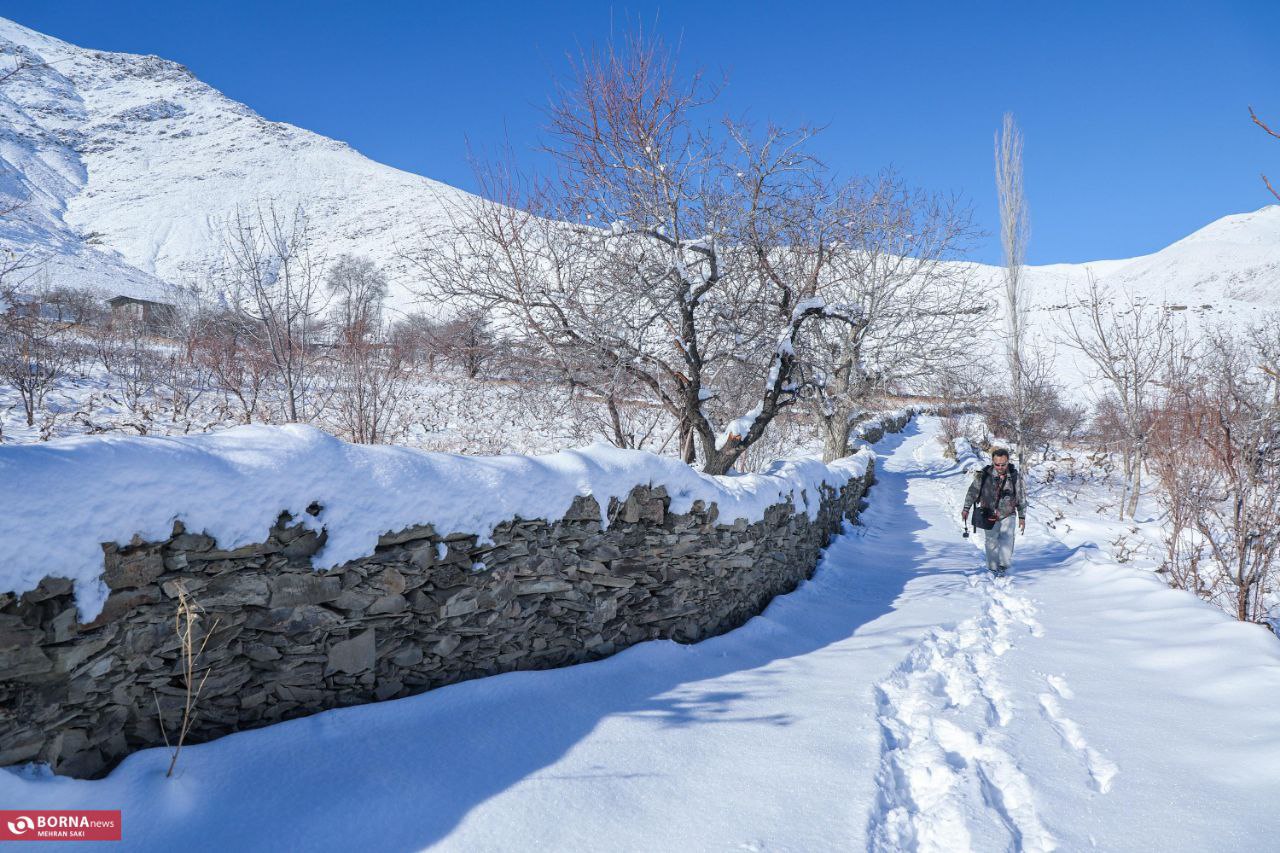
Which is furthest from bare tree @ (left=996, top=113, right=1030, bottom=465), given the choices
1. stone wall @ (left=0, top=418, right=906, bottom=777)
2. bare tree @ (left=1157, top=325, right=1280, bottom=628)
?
stone wall @ (left=0, top=418, right=906, bottom=777)

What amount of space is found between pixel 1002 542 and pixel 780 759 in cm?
602

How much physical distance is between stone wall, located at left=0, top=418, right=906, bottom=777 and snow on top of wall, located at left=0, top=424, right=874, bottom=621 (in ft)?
0.24

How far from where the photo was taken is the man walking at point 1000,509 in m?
7.36

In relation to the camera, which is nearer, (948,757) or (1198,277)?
(948,757)

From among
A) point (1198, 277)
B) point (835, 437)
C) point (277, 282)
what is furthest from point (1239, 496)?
point (1198, 277)

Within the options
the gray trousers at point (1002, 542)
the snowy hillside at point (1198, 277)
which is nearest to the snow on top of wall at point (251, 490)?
the gray trousers at point (1002, 542)

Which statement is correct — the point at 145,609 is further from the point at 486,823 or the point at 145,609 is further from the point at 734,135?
the point at 734,135

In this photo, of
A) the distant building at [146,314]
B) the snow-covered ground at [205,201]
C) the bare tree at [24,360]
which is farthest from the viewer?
the snow-covered ground at [205,201]

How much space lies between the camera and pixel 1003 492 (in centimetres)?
746

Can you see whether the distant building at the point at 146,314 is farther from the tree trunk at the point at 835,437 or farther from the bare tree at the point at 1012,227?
the bare tree at the point at 1012,227

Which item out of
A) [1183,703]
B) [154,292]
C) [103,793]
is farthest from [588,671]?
[154,292]

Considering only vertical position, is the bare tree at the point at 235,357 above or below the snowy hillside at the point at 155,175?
below
